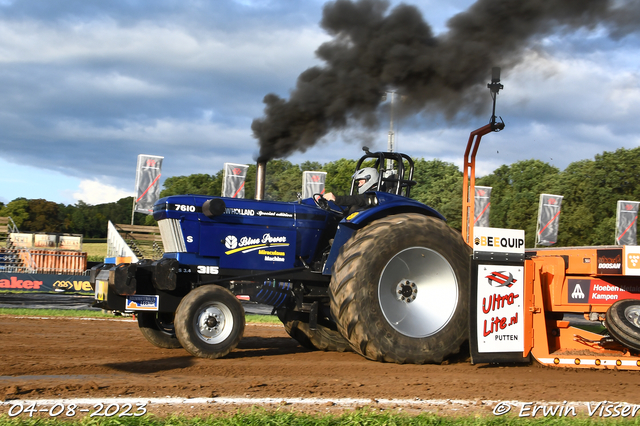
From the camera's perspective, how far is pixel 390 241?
20.0 ft

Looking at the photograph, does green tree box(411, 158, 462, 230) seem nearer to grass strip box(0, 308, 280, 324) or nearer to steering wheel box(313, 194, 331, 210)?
grass strip box(0, 308, 280, 324)

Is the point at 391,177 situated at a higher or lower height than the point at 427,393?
higher

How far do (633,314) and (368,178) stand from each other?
3381 mm

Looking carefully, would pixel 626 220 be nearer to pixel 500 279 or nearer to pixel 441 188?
pixel 500 279

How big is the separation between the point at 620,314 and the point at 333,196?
3.37 meters

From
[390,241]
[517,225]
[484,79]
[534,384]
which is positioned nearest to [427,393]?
[534,384]

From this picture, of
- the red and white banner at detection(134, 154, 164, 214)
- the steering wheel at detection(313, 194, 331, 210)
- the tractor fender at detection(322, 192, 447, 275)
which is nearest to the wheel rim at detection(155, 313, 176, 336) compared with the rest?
the tractor fender at detection(322, 192, 447, 275)

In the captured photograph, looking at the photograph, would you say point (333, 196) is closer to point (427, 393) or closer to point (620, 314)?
point (427, 393)

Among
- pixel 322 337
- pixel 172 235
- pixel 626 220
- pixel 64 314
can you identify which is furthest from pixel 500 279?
pixel 626 220

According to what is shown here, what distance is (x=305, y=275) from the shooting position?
6.88 metres

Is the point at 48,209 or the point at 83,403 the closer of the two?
the point at 83,403

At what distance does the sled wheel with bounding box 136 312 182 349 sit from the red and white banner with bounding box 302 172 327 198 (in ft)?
38.5

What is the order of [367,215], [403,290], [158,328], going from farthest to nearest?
[158,328]
[367,215]
[403,290]

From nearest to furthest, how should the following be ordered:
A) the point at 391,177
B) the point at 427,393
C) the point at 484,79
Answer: the point at 427,393 < the point at 391,177 < the point at 484,79
